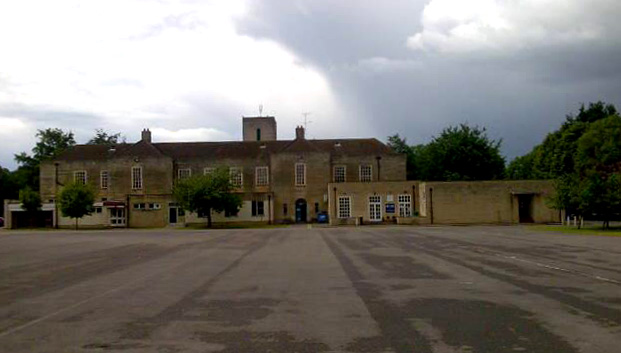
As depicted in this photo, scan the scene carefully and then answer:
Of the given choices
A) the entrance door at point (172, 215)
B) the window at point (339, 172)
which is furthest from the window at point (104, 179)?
the window at point (339, 172)

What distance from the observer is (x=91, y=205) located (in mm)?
68000

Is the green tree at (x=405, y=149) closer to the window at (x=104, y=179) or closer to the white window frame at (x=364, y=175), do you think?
the white window frame at (x=364, y=175)

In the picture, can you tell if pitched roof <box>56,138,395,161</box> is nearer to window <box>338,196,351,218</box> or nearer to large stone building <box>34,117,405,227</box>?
large stone building <box>34,117,405,227</box>

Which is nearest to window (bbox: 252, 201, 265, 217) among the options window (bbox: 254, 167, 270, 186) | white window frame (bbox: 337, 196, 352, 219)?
window (bbox: 254, 167, 270, 186)

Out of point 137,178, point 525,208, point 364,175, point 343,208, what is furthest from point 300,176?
point 525,208

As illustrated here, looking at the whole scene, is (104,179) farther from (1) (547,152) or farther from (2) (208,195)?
(1) (547,152)

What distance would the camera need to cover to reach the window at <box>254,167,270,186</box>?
7562cm

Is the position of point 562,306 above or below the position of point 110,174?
below

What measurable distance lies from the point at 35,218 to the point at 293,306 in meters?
70.4

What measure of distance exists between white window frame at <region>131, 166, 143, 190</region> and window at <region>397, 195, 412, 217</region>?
2939 cm

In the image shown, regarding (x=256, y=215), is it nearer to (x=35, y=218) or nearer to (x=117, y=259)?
(x=35, y=218)

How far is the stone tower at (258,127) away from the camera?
9275 centimetres

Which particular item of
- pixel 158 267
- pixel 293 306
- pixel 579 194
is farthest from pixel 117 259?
pixel 579 194

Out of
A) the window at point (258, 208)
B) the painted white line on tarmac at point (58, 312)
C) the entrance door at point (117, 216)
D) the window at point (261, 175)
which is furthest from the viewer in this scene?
the window at point (261, 175)
